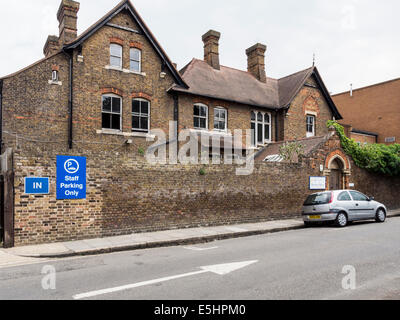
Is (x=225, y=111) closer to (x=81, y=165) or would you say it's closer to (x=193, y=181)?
(x=193, y=181)

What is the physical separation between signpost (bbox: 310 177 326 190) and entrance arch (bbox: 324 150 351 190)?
72 centimetres

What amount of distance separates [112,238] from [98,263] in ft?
10.3

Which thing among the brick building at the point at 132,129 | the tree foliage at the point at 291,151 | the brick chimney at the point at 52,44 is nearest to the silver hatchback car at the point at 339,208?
the brick building at the point at 132,129

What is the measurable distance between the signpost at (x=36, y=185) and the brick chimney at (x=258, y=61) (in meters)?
20.1

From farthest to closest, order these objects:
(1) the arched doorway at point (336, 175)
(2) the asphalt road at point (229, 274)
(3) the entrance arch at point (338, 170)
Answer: (1) the arched doorway at point (336, 175)
(3) the entrance arch at point (338, 170)
(2) the asphalt road at point (229, 274)

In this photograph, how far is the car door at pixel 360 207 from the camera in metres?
15.0

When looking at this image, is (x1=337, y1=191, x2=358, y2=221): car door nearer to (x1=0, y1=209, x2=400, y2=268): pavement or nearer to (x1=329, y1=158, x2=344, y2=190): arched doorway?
(x1=0, y1=209, x2=400, y2=268): pavement

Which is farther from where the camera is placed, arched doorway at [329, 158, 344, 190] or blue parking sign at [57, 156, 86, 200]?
arched doorway at [329, 158, 344, 190]

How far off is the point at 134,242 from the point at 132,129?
366 inches

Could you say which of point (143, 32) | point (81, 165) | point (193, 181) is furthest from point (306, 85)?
point (81, 165)

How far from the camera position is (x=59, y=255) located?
30.8 feet

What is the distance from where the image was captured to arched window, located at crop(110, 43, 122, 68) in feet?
61.5

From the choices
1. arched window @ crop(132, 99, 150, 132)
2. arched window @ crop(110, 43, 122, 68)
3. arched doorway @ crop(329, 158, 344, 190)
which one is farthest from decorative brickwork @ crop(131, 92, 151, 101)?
arched doorway @ crop(329, 158, 344, 190)

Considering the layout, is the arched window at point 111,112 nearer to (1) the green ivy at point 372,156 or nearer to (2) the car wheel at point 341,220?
(2) the car wheel at point 341,220
